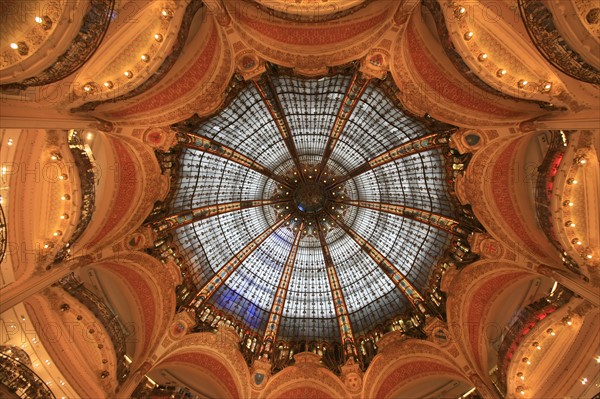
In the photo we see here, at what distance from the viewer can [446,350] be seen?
67.3 feet

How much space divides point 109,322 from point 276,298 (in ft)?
34.7

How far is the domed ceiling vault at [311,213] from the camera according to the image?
21.2m

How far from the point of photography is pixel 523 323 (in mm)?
17375

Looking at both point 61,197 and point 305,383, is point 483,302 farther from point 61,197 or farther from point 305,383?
point 61,197

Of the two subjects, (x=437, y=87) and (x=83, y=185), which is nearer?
(x=83, y=185)

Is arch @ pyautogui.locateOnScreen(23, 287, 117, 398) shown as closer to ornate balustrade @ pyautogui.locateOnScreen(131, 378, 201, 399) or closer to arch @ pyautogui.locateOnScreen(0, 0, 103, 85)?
ornate balustrade @ pyautogui.locateOnScreen(131, 378, 201, 399)

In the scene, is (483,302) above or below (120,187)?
below

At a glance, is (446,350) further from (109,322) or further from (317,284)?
(109,322)

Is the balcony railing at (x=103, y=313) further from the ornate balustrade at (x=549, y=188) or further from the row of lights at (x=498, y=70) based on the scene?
→ the ornate balustrade at (x=549, y=188)

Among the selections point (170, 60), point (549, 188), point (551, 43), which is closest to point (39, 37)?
point (170, 60)

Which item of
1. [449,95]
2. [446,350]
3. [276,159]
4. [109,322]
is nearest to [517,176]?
[449,95]

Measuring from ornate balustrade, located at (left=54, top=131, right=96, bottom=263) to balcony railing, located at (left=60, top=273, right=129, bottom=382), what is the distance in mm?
2504

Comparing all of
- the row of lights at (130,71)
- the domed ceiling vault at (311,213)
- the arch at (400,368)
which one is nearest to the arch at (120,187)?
the domed ceiling vault at (311,213)

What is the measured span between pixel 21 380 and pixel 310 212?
682 inches
